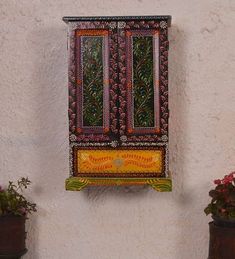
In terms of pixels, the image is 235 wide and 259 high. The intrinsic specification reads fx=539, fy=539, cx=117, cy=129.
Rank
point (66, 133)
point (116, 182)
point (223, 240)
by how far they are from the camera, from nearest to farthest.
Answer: point (223, 240)
point (116, 182)
point (66, 133)

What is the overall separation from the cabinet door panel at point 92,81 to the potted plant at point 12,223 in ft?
1.57

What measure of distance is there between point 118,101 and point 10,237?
817 mm

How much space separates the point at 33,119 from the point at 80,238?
25.6 inches

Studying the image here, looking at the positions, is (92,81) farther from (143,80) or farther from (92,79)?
(143,80)

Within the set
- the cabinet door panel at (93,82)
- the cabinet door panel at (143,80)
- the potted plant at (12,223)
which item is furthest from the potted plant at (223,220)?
the potted plant at (12,223)

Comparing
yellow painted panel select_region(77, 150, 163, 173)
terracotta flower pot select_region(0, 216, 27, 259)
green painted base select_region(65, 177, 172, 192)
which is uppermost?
yellow painted panel select_region(77, 150, 163, 173)

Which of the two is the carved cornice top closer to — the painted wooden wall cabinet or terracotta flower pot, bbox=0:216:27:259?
the painted wooden wall cabinet

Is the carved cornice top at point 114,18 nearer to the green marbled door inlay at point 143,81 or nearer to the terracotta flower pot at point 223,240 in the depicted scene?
the green marbled door inlay at point 143,81

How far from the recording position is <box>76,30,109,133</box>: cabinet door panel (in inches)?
97.0

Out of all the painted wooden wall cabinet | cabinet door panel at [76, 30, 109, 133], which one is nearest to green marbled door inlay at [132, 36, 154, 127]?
the painted wooden wall cabinet

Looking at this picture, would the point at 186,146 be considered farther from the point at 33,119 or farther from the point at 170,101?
the point at 33,119

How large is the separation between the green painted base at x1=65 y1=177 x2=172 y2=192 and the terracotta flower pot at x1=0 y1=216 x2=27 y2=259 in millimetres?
323

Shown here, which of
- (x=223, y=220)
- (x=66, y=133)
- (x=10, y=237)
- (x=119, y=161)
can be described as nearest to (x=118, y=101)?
(x=119, y=161)

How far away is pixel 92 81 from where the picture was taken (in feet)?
8.11
